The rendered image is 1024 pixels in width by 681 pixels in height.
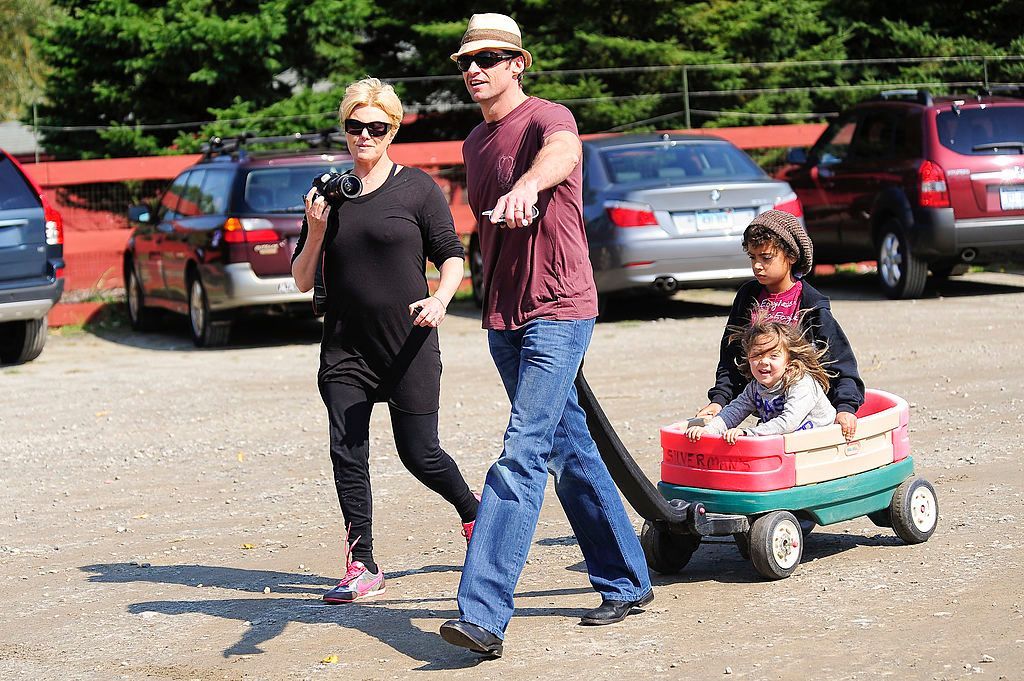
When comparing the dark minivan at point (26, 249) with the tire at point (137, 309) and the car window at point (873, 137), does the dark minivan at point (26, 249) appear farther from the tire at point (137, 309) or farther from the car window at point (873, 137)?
the car window at point (873, 137)

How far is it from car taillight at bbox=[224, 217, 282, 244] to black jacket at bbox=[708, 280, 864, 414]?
824 centimetres

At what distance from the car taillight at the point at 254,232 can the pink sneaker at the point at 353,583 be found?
8.17 meters

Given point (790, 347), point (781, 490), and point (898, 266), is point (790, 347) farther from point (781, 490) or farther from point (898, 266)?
point (898, 266)

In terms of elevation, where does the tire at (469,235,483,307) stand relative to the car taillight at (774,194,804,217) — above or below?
below

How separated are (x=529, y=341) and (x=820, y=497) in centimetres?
147

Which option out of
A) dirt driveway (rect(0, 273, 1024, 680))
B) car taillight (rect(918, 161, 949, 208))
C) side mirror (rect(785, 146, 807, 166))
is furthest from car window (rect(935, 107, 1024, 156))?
dirt driveway (rect(0, 273, 1024, 680))

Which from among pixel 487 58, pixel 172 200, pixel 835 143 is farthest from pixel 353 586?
pixel 835 143

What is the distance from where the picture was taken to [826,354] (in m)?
6.12

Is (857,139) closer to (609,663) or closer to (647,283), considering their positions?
(647,283)

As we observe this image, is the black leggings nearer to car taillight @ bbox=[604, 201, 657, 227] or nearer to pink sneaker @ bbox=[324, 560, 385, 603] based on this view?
pink sneaker @ bbox=[324, 560, 385, 603]

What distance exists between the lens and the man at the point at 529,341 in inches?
201

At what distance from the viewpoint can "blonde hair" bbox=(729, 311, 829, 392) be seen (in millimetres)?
6012

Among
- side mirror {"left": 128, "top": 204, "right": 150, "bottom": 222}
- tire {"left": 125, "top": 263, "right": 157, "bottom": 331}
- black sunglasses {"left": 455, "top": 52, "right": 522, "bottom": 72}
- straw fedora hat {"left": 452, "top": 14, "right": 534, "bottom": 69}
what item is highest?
straw fedora hat {"left": 452, "top": 14, "right": 534, "bottom": 69}

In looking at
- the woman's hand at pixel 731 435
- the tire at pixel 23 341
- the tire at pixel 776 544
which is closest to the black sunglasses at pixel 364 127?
the woman's hand at pixel 731 435
